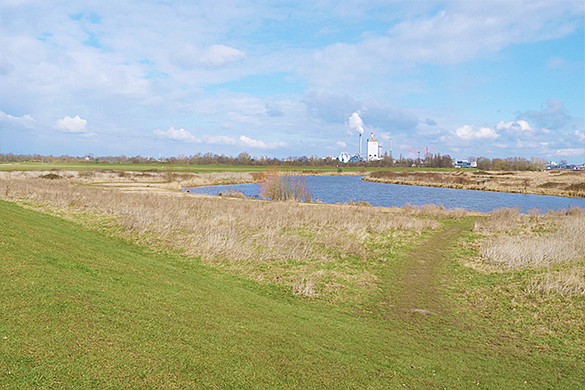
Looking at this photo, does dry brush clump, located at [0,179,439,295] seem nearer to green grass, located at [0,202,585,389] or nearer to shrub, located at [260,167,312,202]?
green grass, located at [0,202,585,389]

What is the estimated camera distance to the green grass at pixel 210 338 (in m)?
4.84

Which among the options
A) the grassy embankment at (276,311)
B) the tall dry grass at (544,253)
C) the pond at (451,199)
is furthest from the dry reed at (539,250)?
the pond at (451,199)

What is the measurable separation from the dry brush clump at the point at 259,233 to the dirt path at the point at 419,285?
1107mm

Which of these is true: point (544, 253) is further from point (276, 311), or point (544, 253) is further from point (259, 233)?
point (259, 233)

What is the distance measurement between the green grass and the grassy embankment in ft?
0.10

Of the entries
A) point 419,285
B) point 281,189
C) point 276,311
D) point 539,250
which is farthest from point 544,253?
point 281,189

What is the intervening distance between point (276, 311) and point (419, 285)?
244 inches

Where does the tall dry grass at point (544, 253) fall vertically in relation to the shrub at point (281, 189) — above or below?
below

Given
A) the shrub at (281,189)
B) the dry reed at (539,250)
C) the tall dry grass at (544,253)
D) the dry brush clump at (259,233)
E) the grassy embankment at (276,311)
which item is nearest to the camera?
the grassy embankment at (276,311)

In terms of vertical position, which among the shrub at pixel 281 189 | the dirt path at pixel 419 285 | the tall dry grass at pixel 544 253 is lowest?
the dirt path at pixel 419 285

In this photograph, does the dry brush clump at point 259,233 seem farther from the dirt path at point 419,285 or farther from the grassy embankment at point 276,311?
the dirt path at point 419,285

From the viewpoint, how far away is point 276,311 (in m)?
9.23

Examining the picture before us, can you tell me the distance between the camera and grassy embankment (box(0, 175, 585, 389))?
515 cm

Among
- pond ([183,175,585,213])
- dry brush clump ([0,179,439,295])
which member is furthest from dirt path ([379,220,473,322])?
pond ([183,175,585,213])
